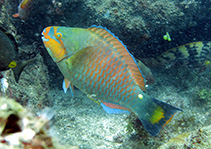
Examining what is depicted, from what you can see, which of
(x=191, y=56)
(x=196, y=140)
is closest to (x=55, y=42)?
(x=196, y=140)

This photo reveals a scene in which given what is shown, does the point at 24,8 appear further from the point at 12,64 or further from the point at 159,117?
the point at 159,117

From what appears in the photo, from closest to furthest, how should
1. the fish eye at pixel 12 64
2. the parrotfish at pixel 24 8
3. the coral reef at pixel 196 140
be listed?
the coral reef at pixel 196 140, the fish eye at pixel 12 64, the parrotfish at pixel 24 8

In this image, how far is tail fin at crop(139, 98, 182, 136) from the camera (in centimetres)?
218

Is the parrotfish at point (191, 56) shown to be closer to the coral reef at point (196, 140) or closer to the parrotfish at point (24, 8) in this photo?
the coral reef at point (196, 140)

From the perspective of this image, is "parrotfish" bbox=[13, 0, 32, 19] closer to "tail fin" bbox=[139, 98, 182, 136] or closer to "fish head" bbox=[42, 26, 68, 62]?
"fish head" bbox=[42, 26, 68, 62]

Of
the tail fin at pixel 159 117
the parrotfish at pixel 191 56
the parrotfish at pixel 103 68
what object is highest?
the parrotfish at pixel 103 68

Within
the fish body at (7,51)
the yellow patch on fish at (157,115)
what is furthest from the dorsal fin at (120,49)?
the fish body at (7,51)

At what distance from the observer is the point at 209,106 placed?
431cm

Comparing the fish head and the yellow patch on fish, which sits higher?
the fish head

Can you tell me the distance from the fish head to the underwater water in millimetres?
14

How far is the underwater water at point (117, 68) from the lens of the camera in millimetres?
2201

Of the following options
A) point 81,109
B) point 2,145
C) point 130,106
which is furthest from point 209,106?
point 2,145

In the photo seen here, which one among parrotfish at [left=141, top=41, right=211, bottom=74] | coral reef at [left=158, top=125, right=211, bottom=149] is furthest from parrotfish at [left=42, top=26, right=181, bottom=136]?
parrotfish at [left=141, top=41, right=211, bottom=74]

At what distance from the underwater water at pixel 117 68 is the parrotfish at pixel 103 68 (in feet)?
0.05
